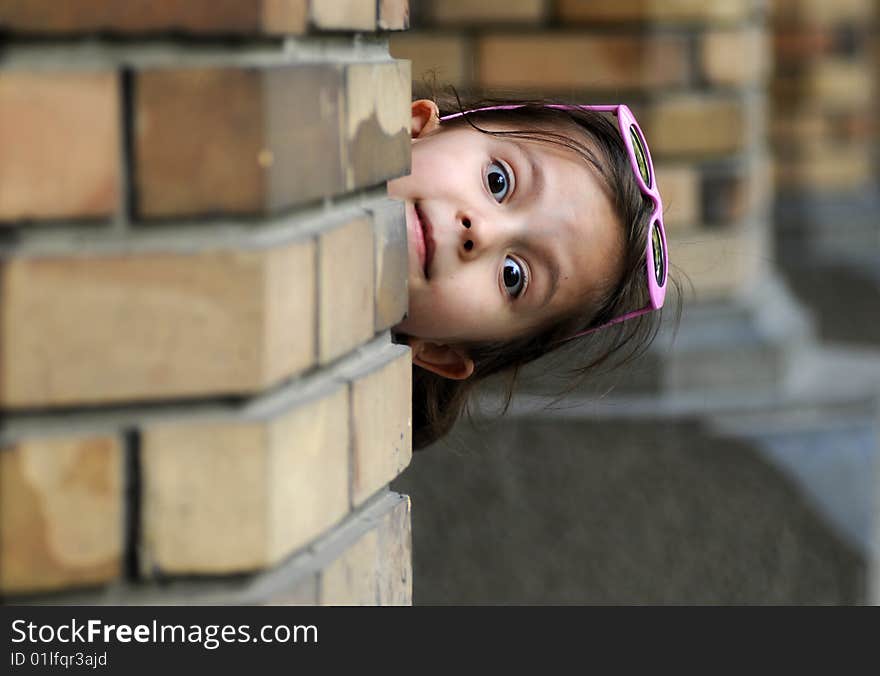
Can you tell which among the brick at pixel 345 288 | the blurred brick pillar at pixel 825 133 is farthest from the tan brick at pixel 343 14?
the blurred brick pillar at pixel 825 133

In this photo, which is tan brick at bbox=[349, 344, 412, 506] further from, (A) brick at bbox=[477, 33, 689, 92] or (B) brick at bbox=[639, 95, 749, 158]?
(B) brick at bbox=[639, 95, 749, 158]

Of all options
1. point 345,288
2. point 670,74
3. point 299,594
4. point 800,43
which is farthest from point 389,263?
point 800,43

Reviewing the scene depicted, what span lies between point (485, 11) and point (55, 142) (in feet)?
12.3

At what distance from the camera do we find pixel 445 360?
231 cm

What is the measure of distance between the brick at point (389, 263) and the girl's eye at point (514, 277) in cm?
62

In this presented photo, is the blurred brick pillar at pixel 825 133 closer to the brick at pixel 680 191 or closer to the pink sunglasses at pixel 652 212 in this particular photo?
the brick at pixel 680 191

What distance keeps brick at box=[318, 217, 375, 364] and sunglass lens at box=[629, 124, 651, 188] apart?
1.02 meters

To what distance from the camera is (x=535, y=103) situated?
242 cm

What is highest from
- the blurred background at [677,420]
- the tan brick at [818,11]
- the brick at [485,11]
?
the tan brick at [818,11]

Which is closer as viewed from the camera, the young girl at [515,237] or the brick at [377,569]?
the brick at [377,569]

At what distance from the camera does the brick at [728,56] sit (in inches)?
198

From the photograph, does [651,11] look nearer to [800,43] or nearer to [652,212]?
[652,212]

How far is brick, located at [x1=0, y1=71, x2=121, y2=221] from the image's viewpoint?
1.03 m

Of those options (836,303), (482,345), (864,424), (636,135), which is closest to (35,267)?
(482,345)
